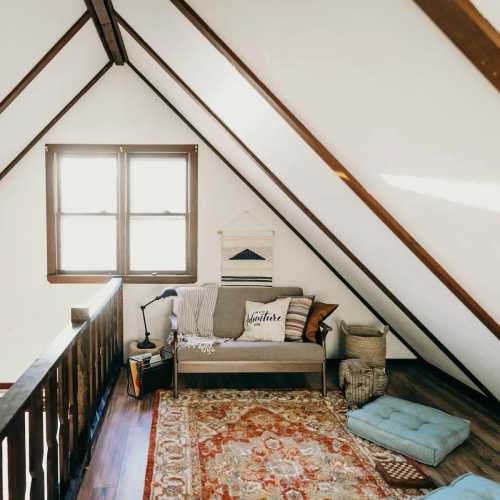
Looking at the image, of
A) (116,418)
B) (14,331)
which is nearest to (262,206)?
(116,418)

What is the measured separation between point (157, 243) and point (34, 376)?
308 centimetres

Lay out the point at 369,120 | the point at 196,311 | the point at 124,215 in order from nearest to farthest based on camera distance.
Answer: the point at 369,120 → the point at 196,311 → the point at 124,215

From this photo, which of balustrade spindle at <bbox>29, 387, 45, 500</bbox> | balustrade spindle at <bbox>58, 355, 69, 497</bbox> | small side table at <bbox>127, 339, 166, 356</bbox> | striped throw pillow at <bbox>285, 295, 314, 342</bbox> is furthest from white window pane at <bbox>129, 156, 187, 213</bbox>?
balustrade spindle at <bbox>29, 387, 45, 500</bbox>

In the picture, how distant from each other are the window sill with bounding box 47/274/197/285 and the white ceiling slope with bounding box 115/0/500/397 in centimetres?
180

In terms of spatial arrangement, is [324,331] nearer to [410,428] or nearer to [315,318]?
[315,318]

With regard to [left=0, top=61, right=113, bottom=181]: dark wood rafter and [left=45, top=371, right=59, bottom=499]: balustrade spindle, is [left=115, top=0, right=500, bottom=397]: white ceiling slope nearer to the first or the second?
[left=0, top=61, right=113, bottom=181]: dark wood rafter

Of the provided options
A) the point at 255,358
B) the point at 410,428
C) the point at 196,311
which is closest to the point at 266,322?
the point at 255,358

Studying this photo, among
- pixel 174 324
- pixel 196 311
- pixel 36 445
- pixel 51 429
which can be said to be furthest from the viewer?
pixel 196 311

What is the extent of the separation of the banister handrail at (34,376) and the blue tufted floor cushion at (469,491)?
1.88 m

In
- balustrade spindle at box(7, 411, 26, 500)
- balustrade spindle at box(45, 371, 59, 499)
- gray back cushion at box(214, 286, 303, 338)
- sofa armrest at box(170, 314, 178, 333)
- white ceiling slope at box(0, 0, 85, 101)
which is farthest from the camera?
gray back cushion at box(214, 286, 303, 338)

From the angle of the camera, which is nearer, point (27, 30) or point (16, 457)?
point (16, 457)

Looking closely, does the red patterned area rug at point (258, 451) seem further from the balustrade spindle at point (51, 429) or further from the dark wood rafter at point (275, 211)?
the dark wood rafter at point (275, 211)

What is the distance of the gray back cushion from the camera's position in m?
4.55

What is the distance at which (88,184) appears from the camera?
15.7 ft
